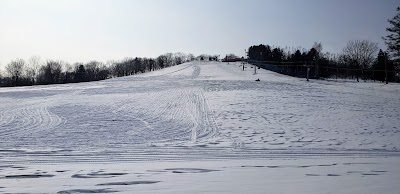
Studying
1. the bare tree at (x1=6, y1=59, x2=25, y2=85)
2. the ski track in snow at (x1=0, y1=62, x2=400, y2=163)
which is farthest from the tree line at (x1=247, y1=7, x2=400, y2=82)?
the bare tree at (x1=6, y1=59, x2=25, y2=85)

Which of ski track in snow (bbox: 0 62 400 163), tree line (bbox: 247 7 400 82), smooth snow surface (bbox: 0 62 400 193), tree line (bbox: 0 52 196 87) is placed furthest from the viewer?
tree line (bbox: 0 52 196 87)

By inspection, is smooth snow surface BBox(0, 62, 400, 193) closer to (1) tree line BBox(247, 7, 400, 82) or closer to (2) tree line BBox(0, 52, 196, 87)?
(1) tree line BBox(247, 7, 400, 82)

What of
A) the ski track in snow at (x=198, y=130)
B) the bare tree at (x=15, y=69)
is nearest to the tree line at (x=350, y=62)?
the ski track in snow at (x=198, y=130)

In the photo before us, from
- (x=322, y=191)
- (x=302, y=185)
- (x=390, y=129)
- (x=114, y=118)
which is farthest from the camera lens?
(x=114, y=118)

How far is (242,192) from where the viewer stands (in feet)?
19.7

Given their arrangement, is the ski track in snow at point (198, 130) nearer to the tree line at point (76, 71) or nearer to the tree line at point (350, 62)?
the tree line at point (350, 62)

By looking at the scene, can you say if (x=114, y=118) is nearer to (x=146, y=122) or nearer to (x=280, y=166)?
(x=146, y=122)

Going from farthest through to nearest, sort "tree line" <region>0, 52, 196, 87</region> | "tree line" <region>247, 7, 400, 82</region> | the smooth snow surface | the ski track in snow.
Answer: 1. "tree line" <region>0, 52, 196, 87</region>
2. "tree line" <region>247, 7, 400, 82</region>
3. the ski track in snow
4. the smooth snow surface

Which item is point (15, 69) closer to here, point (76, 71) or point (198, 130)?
point (76, 71)

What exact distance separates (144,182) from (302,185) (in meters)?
3.01

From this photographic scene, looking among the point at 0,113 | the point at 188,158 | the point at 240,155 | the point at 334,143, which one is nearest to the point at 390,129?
the point at 334,143

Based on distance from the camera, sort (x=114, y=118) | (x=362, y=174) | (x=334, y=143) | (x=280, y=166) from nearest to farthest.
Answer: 1. (x=362, y=174)
2. (x=280, y=166)
3. (x=334, y=143)
4. (x=114, y=118)

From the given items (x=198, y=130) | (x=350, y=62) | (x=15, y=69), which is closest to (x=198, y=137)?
(x=198, y=130)

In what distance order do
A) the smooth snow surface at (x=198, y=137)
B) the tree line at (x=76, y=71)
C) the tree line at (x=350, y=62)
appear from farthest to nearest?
the tree line at (x=76, y=71)
the tree line at (x=350, y=62)
the smooth snow surface at (x=198, y=137)
